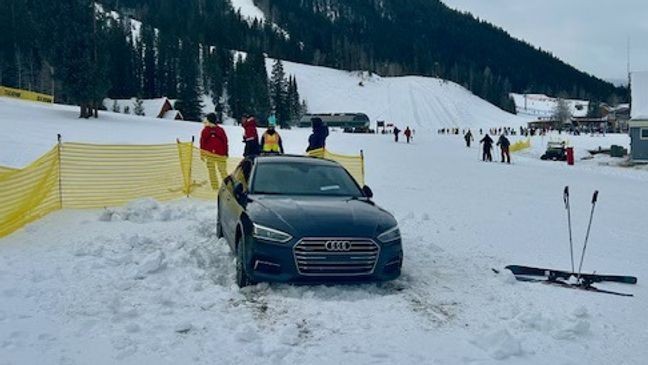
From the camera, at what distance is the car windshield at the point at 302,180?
7453 millimetres

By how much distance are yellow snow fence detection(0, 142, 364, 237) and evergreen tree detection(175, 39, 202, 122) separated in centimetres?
8915

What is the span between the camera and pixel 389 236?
6461mm

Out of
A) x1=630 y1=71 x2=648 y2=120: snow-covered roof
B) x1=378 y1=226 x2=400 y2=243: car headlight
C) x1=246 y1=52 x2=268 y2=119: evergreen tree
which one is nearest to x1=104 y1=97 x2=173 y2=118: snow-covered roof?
x1=246 y1=52 x2=268 y2=119: evergreen tree

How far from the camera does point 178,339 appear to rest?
16.2 feet

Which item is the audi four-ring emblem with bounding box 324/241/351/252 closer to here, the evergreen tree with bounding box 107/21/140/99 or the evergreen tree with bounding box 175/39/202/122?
the evergreen tree with bounding box 175/39/202/122

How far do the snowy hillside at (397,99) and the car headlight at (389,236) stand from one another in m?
123

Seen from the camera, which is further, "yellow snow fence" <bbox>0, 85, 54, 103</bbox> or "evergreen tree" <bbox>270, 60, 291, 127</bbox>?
"evergreen tree" <bbox>270, 60, 291, 127</bbox>

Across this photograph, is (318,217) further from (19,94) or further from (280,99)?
(280,99)

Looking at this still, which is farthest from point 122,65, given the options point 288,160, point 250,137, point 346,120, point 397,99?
point 288,160

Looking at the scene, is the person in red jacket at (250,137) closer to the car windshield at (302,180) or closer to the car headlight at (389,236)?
the car windshield at (302,180)

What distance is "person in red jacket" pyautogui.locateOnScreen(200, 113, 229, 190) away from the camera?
45.6 feet

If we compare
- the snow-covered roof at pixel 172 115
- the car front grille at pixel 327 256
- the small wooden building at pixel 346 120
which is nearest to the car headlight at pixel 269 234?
the car front grille at pixel 327 256

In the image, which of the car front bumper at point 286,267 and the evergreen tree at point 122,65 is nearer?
the car front bumper at point 286,267

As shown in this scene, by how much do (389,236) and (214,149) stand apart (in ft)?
28.6
